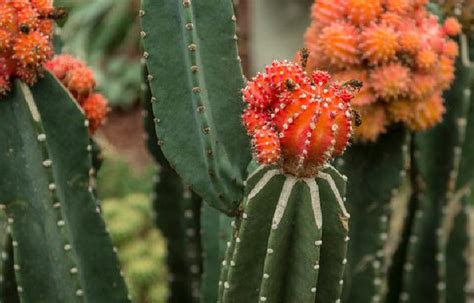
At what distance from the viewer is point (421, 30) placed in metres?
1.77

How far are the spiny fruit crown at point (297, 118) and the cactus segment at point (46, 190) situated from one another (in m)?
0.42

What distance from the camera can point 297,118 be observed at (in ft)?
4.28

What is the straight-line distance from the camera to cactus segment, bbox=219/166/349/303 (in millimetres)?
1349

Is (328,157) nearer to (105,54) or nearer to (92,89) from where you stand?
(92,89)

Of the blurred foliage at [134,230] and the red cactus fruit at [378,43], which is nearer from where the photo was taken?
the red cactus fruit at [378,43]

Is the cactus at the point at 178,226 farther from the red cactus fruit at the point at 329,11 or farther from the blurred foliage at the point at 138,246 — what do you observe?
the blurred foliage at the point at 138,246

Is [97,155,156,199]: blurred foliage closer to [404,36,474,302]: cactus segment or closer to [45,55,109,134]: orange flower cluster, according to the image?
[404,36,474,302]: cactus segment

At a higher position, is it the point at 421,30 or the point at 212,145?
the point at 421,30

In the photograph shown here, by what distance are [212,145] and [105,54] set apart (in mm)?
4603

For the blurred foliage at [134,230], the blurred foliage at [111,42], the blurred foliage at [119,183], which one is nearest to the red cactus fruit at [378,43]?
the blurred foliage at [134,230]

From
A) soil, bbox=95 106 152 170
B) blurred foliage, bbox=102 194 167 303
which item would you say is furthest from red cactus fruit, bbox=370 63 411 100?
soil, bbox=95 106 152 170

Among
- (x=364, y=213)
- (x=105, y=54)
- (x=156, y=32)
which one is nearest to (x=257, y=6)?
A: (x=105, y=54)

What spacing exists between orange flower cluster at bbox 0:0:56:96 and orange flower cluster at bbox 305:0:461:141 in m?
0.53

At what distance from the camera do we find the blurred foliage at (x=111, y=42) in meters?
5.56
